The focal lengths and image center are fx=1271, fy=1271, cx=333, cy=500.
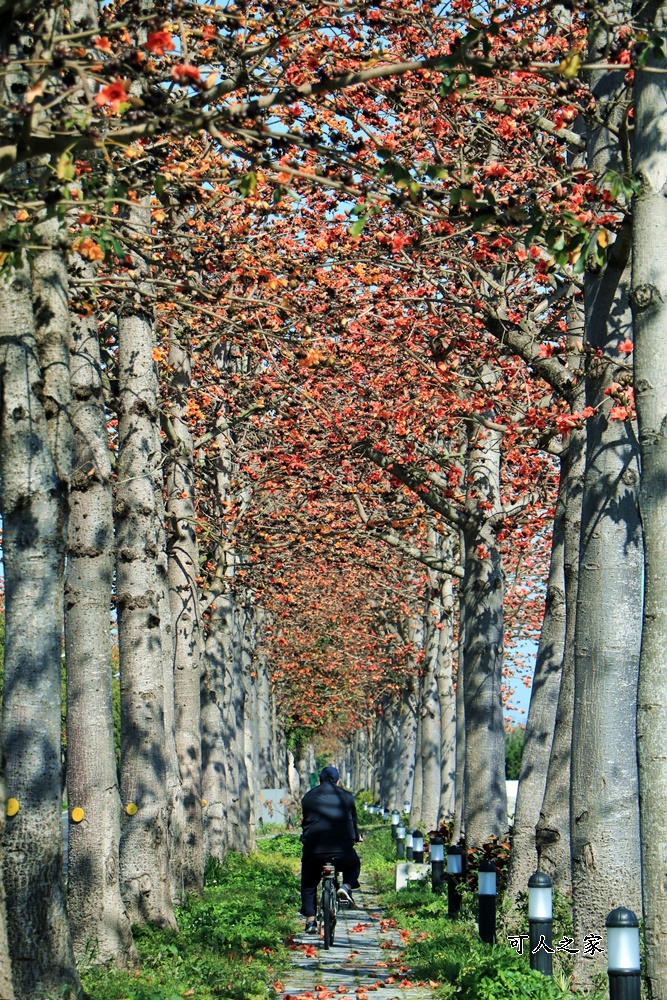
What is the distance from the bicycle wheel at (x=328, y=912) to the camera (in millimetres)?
13977

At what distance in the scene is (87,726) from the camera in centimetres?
1022

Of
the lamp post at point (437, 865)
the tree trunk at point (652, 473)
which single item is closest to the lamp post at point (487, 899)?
the tree trunk at point (652, 473)

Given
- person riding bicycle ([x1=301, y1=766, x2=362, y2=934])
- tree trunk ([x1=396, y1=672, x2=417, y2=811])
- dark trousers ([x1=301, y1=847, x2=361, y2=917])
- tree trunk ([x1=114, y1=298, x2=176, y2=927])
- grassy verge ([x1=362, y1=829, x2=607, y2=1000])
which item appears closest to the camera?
grassy verge ([x1=362, y1=829, x2=607, y2=1000])

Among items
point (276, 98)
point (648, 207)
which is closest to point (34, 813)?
point (276, 98)

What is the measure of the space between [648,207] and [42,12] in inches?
152

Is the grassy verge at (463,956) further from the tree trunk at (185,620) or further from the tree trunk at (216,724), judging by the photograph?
the tree trunk at (216,724)

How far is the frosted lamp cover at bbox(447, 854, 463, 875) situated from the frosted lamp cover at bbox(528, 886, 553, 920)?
5.98 meters

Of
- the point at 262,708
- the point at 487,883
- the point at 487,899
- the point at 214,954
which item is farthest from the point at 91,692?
the point at 262,708

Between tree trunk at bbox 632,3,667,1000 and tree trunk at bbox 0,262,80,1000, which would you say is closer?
tree trunk at bbox 632,3,667,1000

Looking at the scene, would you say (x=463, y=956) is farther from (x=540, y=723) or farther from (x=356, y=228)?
(x=356, y=228)

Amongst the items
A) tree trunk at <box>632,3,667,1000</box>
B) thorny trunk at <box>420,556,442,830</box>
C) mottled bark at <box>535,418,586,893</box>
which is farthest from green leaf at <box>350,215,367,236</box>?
thorny trunk at <box>420,556,442,830</box>

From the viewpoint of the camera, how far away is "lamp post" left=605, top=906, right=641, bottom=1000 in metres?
5.80

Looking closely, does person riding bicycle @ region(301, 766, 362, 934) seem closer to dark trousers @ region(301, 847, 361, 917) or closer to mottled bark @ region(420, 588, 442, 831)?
dark trousers @ region(301, 847, 361, 917)

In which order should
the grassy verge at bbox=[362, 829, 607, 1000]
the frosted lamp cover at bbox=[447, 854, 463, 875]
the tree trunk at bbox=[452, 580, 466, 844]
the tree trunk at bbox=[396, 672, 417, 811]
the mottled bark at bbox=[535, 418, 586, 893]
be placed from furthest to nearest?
the tree trunk at bbox=[396, 672, 417, 811] → the tree trunk at bbox=[452, 580, 466, 844] → the frosted lamp cover at bbox=[447, 854, 463, 875] → the mottled bark at bbox=[535, 418, 586, 893] → the grassy verge at bbox=[362, 829, 607, 1000]
